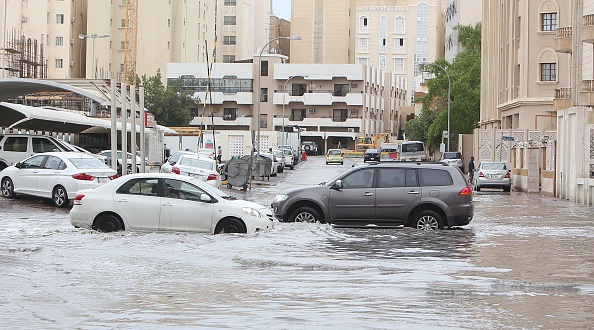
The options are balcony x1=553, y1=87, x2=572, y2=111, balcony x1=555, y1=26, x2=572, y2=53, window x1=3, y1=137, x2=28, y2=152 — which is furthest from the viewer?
balcony x1=555, y1=26, x2=572, y2=53

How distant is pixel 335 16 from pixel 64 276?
138 meters

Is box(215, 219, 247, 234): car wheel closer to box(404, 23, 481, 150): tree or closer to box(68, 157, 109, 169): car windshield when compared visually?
box(68, 157, 109, 169): car windshield

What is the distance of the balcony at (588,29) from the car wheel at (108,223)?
2927 centimetres

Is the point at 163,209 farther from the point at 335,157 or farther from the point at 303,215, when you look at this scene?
the point at 335,157

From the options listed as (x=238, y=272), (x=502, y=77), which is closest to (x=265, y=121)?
(x=502, y=77)

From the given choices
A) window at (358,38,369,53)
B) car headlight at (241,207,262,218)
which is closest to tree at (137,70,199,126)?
window at (358,38,369,53)

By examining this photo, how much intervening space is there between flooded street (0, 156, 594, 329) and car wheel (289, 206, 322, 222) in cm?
71

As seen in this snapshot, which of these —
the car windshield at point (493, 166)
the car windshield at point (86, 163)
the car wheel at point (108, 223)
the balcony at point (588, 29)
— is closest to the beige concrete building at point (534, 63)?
the car windshield at point (493, 166)

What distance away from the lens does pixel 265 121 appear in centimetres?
13000

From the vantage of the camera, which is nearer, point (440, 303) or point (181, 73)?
point (440, 303)

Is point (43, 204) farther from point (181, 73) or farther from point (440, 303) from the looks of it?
point (181, 73)

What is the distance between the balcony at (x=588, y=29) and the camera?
43344mm

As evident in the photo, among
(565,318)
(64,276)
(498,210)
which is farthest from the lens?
(498,210)

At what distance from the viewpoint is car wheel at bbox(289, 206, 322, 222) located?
2220 centimetres
